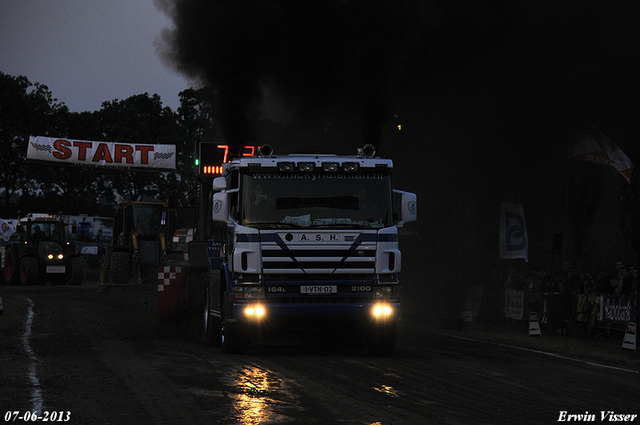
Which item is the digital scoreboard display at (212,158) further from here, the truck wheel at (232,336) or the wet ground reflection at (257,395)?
the wet ground reflection at (257,395)

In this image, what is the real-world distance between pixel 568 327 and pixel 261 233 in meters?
9.62

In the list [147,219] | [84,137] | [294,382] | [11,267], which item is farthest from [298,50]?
[84,137]

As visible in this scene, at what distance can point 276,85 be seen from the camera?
923 inches

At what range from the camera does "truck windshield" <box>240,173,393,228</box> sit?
12133mm

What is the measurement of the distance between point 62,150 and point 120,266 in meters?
8.93

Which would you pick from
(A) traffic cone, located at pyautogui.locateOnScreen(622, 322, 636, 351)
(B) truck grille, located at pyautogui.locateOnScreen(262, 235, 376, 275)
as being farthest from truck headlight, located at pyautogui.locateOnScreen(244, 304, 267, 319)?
(A) traffic cone, located at pyautogui.locateOnScreen(622, 322, 636, 351)

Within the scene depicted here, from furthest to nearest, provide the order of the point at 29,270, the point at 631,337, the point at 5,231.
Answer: the point at 29,270
the point at 5,231
the point at 631,337

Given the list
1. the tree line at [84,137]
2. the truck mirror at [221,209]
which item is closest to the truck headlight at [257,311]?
the truck mirror at [221,209]

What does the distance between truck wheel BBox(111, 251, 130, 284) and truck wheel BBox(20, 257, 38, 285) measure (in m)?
5.09

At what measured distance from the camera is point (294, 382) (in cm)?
980

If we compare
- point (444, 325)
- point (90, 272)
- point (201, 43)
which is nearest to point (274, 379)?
point (444, 325)

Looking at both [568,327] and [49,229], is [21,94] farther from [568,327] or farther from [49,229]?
[568,327]

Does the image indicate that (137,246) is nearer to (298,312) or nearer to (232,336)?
(232,336)

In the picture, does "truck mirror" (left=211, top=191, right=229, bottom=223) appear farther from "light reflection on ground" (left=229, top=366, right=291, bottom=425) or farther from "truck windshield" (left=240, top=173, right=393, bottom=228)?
"light reflection on ground" (left=229, top=366, right=291, bottom=425)
